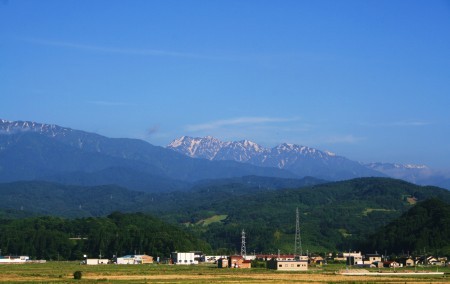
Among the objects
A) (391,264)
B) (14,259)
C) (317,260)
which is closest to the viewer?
(391,264)

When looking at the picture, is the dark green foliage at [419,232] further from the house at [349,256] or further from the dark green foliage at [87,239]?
the dark green foliage at [87,239]

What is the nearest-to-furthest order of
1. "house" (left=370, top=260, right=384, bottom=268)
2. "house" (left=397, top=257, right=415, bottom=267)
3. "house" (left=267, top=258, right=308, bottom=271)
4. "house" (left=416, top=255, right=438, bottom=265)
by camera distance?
"house" (left=267, top=258, right=308, bottom=271), "house" (left=370, top=260, right=384, bottom=268), "house" (left=397, top=257, right=415, bottom=267), "house" (left=416, top=255, right=438, bottom=265)

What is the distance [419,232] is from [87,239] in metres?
49.6

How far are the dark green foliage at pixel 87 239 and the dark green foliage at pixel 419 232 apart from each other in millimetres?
27424

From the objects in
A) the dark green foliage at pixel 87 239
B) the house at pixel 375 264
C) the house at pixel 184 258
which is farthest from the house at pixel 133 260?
the house at pixel 375 264

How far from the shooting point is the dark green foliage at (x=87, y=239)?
127 metres

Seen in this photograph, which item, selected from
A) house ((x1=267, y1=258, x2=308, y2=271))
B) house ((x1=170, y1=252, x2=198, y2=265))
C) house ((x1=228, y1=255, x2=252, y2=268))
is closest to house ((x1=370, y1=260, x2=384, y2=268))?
house ((x1=228, y1=255, x2=252, y2=268))

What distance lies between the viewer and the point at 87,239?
438 feet

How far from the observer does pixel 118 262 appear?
110m

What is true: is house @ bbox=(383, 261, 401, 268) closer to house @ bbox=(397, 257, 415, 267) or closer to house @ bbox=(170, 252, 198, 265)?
house @ bbox=(397, 257, 415, 267)

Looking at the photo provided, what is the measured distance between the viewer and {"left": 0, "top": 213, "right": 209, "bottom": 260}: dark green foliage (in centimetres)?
12694

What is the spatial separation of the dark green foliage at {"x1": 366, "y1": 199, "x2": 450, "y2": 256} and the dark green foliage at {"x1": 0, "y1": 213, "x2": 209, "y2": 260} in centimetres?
2742

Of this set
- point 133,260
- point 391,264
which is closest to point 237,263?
point 391,264

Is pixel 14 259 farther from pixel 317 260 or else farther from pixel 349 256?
pixel 349 256
